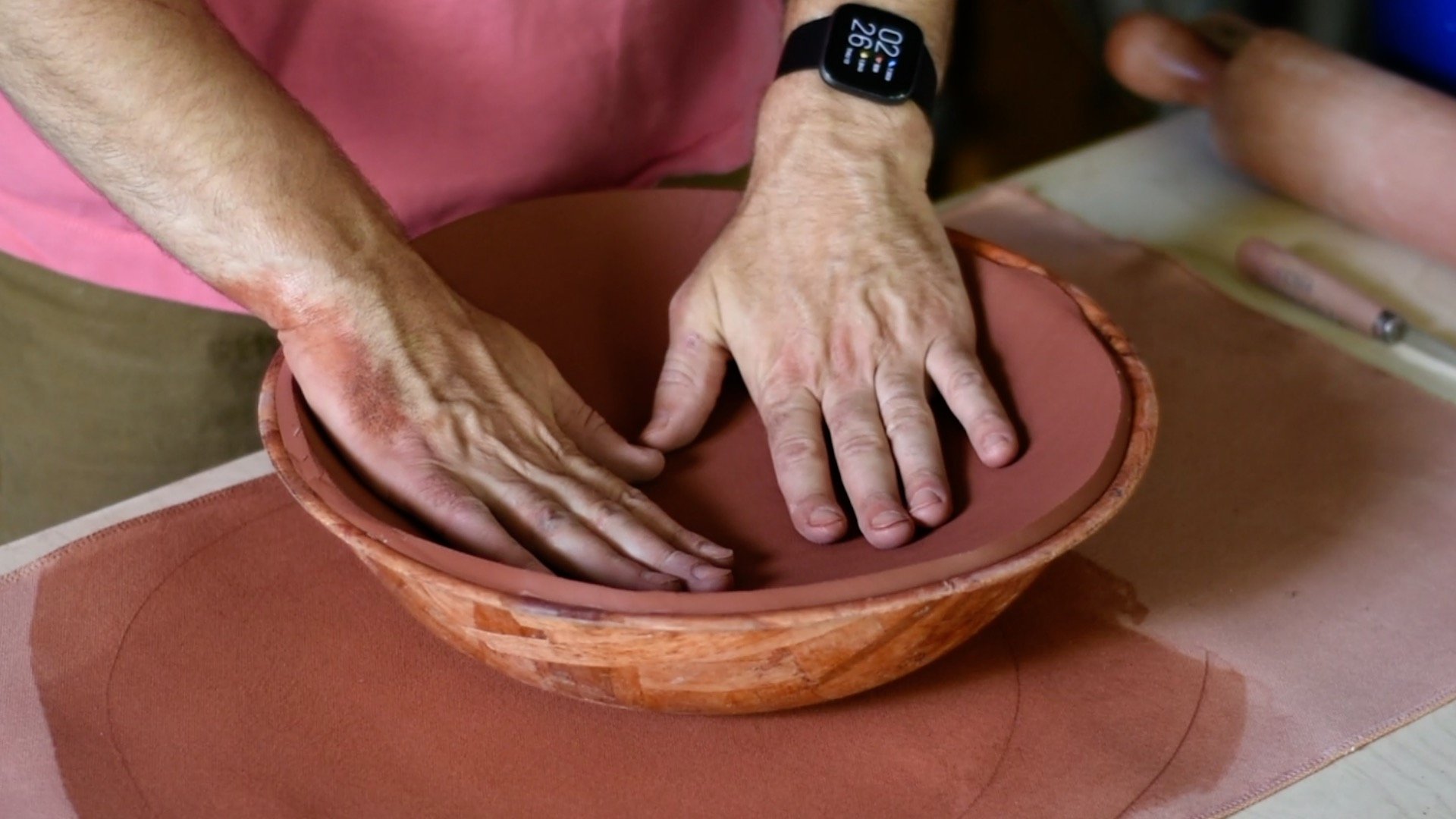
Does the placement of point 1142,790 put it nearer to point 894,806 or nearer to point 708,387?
point 894,806

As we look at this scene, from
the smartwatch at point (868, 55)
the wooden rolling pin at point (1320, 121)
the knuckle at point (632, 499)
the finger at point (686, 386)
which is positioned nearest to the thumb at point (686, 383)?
the finger at point (686, 386)

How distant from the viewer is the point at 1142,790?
738mm

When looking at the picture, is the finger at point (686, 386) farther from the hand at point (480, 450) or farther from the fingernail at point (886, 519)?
the fingernail at point (886, 519)

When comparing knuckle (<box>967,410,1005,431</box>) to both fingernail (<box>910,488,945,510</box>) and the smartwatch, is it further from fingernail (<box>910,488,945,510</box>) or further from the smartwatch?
the smartwatch

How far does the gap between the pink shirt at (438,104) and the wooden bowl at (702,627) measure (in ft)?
1.22

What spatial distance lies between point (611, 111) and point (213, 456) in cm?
45

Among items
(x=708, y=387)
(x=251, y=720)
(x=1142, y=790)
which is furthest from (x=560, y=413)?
(x=1142, y=790)

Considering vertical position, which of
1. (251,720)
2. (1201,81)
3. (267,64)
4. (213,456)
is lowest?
(213,456)

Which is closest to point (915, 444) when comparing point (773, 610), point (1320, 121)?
point (773, 610)

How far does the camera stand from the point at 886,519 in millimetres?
814

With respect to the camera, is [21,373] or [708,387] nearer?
[708,387]

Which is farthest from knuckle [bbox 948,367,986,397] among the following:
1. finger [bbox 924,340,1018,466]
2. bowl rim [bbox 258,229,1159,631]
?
bowl rim [bbox 258,229,1159,631]

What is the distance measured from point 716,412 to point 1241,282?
517mm

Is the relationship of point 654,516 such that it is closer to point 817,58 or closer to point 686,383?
point 686,383
